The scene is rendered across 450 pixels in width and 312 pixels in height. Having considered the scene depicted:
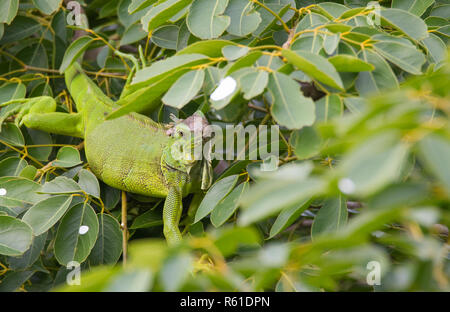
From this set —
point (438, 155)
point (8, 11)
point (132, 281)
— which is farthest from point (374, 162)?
point (8, 11)

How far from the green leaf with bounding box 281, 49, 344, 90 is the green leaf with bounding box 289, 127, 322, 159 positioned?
0.46 feet

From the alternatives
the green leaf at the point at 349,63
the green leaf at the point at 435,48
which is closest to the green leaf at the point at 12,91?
the green leaf at the point at 349,63

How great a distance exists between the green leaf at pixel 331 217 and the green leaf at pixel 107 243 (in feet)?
2.25

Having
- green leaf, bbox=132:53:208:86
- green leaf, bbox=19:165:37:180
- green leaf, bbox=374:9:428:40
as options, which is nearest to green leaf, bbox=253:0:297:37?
green leaf, bbox=374:9:428:40

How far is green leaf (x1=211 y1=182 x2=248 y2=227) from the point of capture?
1502mm

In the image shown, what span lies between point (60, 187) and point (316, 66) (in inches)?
38.4

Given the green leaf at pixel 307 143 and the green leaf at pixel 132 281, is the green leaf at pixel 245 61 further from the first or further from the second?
the green leaf at pixel 132 281

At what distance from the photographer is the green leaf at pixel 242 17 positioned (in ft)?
5.02

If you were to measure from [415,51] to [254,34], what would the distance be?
57 cm

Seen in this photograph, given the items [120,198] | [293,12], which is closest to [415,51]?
[293,12]

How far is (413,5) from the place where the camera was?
1.66 meters

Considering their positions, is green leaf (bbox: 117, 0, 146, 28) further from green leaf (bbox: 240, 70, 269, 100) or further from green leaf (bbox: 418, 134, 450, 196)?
green leaf (bbox: 418, 134, 450, 196)

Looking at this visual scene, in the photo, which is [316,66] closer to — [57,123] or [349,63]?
[349,63]

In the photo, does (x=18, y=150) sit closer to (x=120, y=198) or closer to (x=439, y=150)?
(x=120, y=198)
